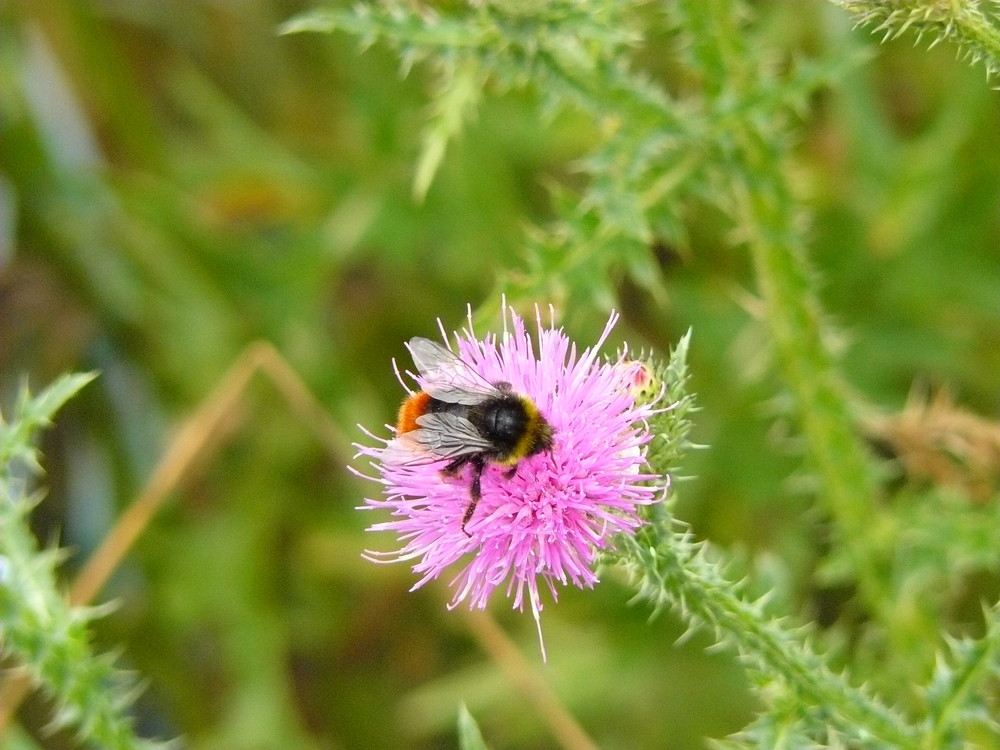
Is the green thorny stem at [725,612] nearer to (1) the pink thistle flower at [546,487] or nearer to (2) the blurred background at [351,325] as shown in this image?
(1) the pink thistle flower at [546,487]

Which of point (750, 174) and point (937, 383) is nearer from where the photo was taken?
point (750, 174)

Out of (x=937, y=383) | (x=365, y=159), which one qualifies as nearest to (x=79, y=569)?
(x=365, y=159)

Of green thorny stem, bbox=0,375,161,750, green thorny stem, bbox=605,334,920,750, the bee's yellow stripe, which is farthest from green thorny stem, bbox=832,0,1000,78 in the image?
green thorny stem, bbox=0,375,161,750

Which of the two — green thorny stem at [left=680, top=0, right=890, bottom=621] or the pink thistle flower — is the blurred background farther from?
the pink thistle flower

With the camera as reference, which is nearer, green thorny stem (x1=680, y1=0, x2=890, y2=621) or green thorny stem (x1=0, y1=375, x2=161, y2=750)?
green thorny stem (x1=0, y1=375, x2=161, y2=750)

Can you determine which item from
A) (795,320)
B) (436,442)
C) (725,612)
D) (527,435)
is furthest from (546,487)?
(795,320)

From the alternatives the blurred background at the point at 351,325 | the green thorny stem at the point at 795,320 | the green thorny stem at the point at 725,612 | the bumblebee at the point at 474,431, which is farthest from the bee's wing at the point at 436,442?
the blurred background at the point at 351,325

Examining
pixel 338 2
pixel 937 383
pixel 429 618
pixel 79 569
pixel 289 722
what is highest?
pixel 338 2

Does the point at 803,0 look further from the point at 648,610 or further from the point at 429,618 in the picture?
the point at 429,618
